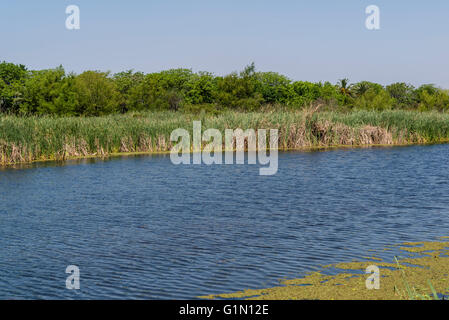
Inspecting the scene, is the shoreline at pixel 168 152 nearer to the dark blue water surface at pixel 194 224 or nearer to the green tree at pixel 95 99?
the dark blue water surface at pixel 194 224

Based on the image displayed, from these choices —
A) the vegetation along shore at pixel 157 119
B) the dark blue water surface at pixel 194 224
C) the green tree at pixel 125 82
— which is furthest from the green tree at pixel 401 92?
the dark blue water surface at pixel 194 224

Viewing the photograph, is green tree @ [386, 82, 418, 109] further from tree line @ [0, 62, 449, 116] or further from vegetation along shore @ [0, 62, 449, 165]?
vegetation along shore @ [0, 62, 449, 165]

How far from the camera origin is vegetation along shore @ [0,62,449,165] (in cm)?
2919

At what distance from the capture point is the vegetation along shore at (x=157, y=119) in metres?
29.2

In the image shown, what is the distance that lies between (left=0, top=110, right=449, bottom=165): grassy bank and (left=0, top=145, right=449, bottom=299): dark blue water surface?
284cm

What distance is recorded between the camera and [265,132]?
34500mm

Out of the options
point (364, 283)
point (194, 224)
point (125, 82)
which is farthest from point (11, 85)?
point (364, 283)

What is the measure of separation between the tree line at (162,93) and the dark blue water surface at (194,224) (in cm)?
1756

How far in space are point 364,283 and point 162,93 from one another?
193 ft

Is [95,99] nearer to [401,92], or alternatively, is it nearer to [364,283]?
[364,283]

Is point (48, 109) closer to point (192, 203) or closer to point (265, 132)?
point (265, 132)
